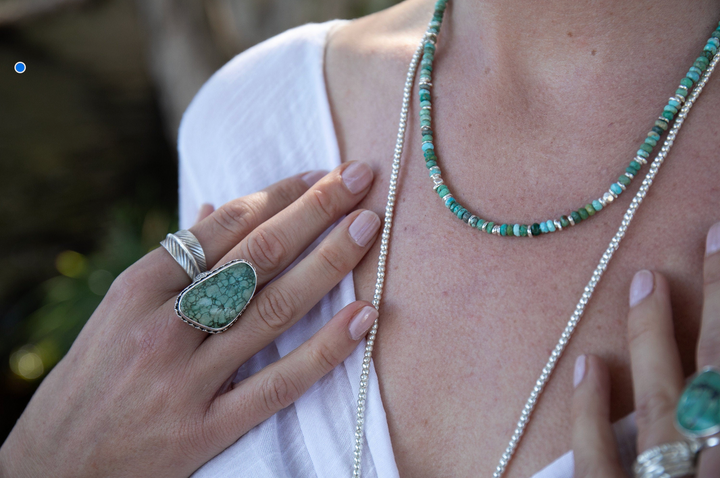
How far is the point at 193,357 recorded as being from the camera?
100 cm

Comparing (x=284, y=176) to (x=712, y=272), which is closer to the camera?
(x=712, y=272)

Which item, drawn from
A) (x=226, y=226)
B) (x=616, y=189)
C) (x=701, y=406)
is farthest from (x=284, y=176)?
(x=701, y=406)

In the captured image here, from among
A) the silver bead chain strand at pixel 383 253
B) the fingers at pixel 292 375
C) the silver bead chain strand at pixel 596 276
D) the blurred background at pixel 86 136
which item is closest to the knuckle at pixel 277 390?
the fingers at pixel 292 375

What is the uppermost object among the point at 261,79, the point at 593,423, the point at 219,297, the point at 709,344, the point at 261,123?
the point at 261,79

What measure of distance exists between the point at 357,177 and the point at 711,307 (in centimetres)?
69

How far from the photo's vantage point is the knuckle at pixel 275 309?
0.99 m

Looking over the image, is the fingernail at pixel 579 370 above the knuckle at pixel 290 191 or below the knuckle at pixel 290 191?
below

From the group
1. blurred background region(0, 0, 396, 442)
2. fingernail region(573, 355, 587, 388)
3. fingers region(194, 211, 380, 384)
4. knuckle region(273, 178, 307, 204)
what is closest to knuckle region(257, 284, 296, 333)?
fingers region(194, 211, 380, 384)

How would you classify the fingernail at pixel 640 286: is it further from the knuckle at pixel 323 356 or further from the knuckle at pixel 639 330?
the knuckle at pixel 323 356

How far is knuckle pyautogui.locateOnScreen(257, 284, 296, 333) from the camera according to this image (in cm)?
99

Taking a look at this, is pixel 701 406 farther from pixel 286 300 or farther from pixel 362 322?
pixel 286 300

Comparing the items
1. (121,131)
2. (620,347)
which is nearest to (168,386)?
(620,347)

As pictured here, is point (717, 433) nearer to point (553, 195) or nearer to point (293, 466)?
point (553, 195)

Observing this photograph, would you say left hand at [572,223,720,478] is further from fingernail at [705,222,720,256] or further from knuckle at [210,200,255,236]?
knuckle at [210,200,255,236]
